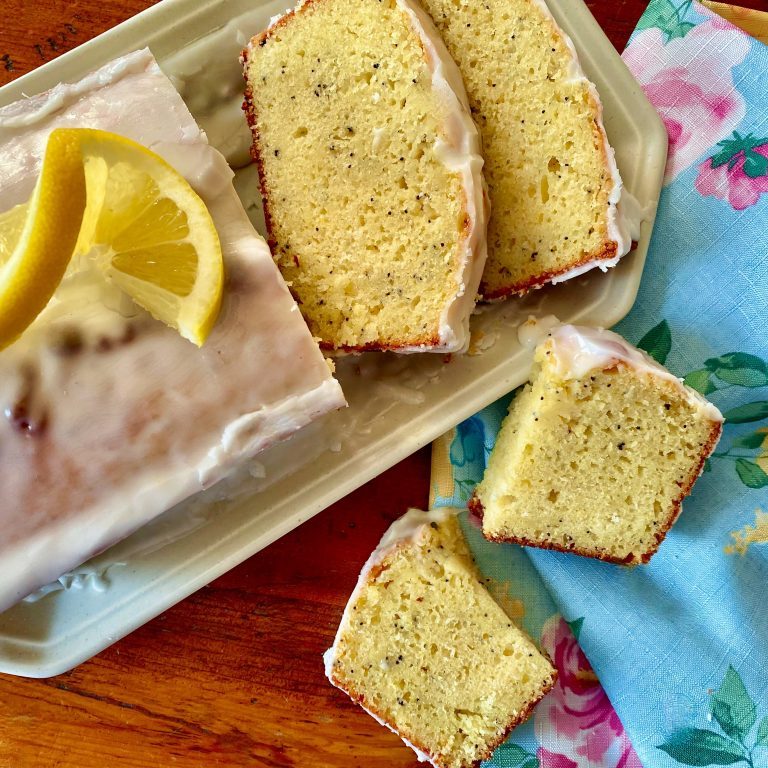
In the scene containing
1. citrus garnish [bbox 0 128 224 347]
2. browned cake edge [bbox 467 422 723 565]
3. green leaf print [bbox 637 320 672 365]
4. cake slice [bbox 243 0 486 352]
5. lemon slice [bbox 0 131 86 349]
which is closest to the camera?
lemon slice [bbox 0 131 86 349]

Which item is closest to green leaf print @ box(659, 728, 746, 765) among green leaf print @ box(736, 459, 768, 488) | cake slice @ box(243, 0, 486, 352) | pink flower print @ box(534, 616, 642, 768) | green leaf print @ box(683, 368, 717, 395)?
pink flower print @ box(534, 616, 642, 768)

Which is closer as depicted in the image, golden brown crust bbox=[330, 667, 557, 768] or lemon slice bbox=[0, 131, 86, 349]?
lemon slice bbox=[0, 131, 86, 349]

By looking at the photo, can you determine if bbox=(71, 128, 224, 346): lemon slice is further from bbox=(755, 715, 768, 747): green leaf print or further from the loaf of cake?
bbox=(755, 715, 768, 747): green leaf print

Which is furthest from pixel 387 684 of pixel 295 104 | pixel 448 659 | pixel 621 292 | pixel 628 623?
pixel 295 104

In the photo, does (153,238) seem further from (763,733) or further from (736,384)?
(763,733)

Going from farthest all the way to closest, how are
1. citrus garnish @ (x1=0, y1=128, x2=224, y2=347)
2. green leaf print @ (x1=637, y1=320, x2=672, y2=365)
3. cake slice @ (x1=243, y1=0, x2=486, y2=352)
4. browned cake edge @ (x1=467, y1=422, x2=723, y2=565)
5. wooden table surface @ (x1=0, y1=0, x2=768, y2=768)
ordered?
wooden table surface @ (x1=0, y1=0, x2=768, y2=768), green leaf print @ (x1=637, y1=320, x2=672, y2=365), browned cake edge @ (x1=467, y1=422, x2=723, y2=565), cake slice @ (x1=243, y1=0, x2=486, y2=352), citrus garnish @ (x1=0, y1=128, x2=224, y2=347)

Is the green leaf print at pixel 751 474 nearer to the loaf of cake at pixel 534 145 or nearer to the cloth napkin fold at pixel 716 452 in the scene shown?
the cloth napkin fold at pixel 716 452

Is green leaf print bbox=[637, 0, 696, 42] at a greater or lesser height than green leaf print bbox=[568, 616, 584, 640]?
greater
